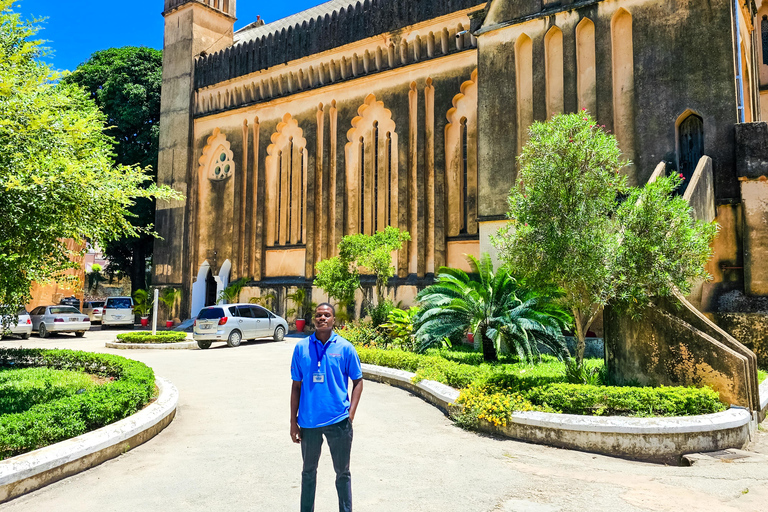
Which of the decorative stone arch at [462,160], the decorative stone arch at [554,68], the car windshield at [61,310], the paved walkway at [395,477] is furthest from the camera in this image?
the car windshield at [61,310]

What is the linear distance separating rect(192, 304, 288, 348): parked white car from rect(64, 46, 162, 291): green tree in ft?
48.4

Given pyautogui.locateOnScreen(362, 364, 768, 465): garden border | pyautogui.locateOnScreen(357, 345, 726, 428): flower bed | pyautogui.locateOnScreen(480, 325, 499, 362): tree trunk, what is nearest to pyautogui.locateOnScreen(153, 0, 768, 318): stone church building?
pyautogui.locateOnScreen(480, 325, 499, 362): tree trunk

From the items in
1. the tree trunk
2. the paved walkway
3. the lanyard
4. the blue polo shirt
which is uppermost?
the lanyard

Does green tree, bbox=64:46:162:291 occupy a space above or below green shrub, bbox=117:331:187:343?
above

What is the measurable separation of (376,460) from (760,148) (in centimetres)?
1102

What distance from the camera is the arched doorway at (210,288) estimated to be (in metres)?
29.4

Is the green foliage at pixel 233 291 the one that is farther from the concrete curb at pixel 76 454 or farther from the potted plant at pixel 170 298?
the concrete curb at pixel 76 454

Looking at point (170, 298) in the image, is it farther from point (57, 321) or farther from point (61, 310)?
point (57, 321)

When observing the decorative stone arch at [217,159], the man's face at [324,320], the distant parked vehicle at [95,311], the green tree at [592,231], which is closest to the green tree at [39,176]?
the man's face at [324,320]

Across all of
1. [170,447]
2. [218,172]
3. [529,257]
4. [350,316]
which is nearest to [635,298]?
[529,257]

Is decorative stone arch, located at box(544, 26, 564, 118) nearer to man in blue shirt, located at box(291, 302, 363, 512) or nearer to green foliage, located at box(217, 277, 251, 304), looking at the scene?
man in blue shirt, located at box(291, 302, 363, 512)

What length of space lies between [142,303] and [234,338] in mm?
13173

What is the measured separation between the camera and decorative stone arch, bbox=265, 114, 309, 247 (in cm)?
2642

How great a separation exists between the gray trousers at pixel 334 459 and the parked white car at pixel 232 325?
16153 millimetres
